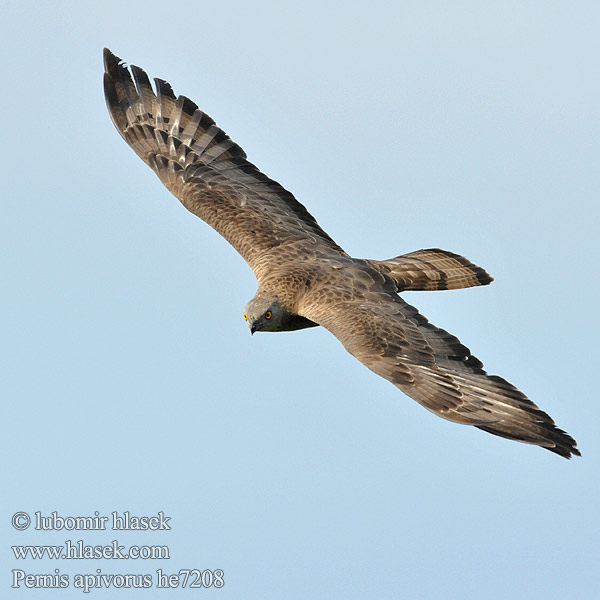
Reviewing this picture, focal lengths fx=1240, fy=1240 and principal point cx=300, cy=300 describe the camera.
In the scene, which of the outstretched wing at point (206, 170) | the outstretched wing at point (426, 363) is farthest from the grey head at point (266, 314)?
the outstretched wing at point (206, 170)

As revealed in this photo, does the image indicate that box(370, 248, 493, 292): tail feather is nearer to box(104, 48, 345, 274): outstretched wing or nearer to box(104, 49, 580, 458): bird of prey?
box(104, 49, 580, 458): bird of prey

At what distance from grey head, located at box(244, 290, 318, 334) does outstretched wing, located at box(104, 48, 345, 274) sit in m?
1.09

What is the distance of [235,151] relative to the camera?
21391 mm

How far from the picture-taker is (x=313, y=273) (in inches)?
743

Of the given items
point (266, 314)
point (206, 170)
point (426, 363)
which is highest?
point (206, 170)

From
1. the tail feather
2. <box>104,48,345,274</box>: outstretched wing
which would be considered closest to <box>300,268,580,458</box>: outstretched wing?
the tail feather

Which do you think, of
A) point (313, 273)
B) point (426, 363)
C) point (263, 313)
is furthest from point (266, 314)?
point (426, 363)

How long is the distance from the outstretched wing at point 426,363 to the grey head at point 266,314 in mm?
388

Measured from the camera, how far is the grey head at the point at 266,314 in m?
18.5

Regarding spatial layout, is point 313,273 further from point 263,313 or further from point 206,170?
point 206,170

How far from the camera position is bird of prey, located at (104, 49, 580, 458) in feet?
53.8

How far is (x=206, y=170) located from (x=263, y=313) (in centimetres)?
375

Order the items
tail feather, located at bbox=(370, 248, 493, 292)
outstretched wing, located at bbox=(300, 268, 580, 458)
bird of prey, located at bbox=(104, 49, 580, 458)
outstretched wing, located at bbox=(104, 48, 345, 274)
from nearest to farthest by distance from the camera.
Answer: outstretched wing, located at bbox=(300, 268, 580, 458), bird of prey, located at bbox=(104, 49, 580, 458), tail feather, located at bbox=(370, 248, 493, 292), outstretched wing, located at bbox=(104, 48, 345, 274)

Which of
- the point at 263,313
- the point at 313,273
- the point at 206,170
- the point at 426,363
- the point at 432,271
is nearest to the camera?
the point at 426,363
